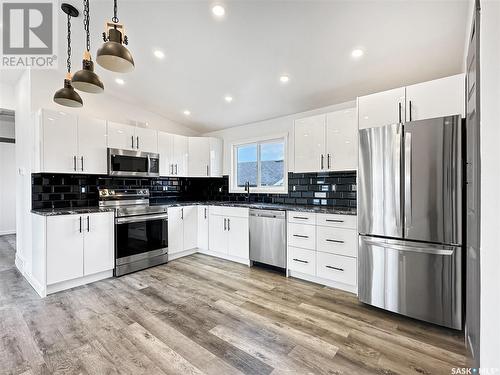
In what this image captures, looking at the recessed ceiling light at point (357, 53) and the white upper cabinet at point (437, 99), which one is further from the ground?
the recessed ceiling light at point (357, 53)

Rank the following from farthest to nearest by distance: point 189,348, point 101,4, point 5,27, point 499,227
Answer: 1. point 5,27
2. point 101,4
3. point 189,348
4. point 499,227

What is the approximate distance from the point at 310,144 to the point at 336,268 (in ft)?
5.42

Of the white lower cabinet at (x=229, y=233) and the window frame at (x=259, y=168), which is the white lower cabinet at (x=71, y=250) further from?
the window frame at (x=259, y=168)

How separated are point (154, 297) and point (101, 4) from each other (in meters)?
3.07

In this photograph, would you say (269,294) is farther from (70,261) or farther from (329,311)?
(70,261)

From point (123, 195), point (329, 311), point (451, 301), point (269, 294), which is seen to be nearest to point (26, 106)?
point (123, 195)

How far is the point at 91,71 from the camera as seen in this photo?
1944 mm

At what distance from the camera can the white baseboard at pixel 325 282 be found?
2.74 meters

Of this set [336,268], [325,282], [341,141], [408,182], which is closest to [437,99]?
[408,182]

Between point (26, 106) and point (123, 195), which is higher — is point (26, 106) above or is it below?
above

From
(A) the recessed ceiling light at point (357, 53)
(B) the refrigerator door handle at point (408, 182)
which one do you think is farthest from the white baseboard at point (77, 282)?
(A) the recessed ceiling light at point (357, 53)

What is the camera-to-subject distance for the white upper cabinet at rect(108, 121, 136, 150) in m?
3.51

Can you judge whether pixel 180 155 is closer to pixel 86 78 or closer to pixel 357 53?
pixel 86 78

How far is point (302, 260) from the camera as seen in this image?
3.07m
